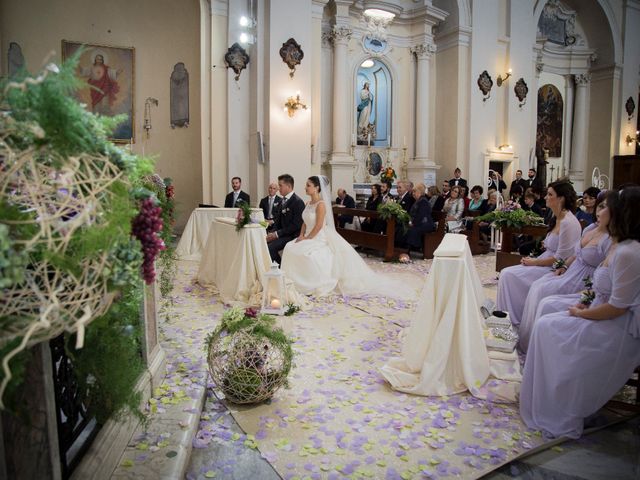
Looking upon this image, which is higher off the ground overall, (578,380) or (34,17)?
(34,17)

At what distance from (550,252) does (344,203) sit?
6839mm

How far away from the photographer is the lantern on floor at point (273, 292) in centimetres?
536

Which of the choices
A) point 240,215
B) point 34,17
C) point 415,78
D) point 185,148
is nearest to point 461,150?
point 415,78

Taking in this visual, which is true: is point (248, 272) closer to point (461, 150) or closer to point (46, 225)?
point (46, 225)

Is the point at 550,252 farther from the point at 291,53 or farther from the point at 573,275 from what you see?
the point at 291,53

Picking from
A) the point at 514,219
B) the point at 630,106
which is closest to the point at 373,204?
the point at 514,219

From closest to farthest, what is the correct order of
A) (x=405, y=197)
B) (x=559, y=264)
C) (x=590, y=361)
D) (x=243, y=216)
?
(x=590, y=361) → (x=559, y=264) → (x=243, y=216) → (x=405, y=197)

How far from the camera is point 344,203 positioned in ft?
37.7

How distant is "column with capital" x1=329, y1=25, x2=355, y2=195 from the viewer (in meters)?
12.7

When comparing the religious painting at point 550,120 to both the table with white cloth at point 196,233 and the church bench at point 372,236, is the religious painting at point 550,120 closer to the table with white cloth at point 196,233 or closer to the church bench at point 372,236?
the church bench at point 372,236

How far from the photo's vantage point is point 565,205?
15.4 feet

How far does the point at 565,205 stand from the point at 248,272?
3362 mm

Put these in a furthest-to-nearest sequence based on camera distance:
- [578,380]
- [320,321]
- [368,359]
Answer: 1. [320,321]
2. [368,359]
3. [578,380]

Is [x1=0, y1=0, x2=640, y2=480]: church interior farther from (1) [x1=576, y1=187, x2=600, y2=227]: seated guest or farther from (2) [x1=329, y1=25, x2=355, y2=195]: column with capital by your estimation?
(1) [x1=576, y1=187, x2=600, y2=227]: seated guest
